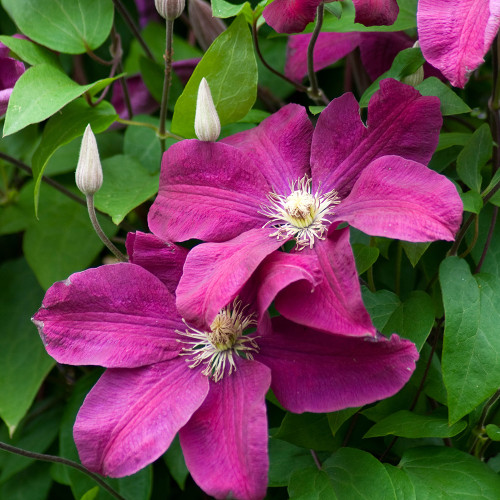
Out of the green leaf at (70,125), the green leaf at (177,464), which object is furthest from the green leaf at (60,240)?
the green leaf at (177,464)

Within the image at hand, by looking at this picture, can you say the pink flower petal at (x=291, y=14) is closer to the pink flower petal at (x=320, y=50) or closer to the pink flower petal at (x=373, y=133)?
the pink flower petal at (x=373, y=133)

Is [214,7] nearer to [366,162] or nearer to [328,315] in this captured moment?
[366,162]

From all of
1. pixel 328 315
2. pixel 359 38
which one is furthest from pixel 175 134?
pixel 328 315

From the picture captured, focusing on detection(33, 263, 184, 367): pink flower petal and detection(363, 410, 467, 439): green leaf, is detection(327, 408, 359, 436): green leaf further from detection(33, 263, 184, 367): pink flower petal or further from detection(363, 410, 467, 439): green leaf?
detection(33, 263, 184, 367): pink flower petal

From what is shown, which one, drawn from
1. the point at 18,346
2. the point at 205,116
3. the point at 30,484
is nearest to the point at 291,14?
the point at 205,116

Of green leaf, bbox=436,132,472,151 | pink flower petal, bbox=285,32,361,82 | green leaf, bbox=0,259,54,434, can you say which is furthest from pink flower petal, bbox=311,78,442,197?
green leaf, bbox=0,259,54,434


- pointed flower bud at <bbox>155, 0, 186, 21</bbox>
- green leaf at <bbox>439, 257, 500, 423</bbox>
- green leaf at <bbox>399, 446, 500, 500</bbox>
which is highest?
pointed flower bud at <bbox>155, 0, 186, 21</bbox>
